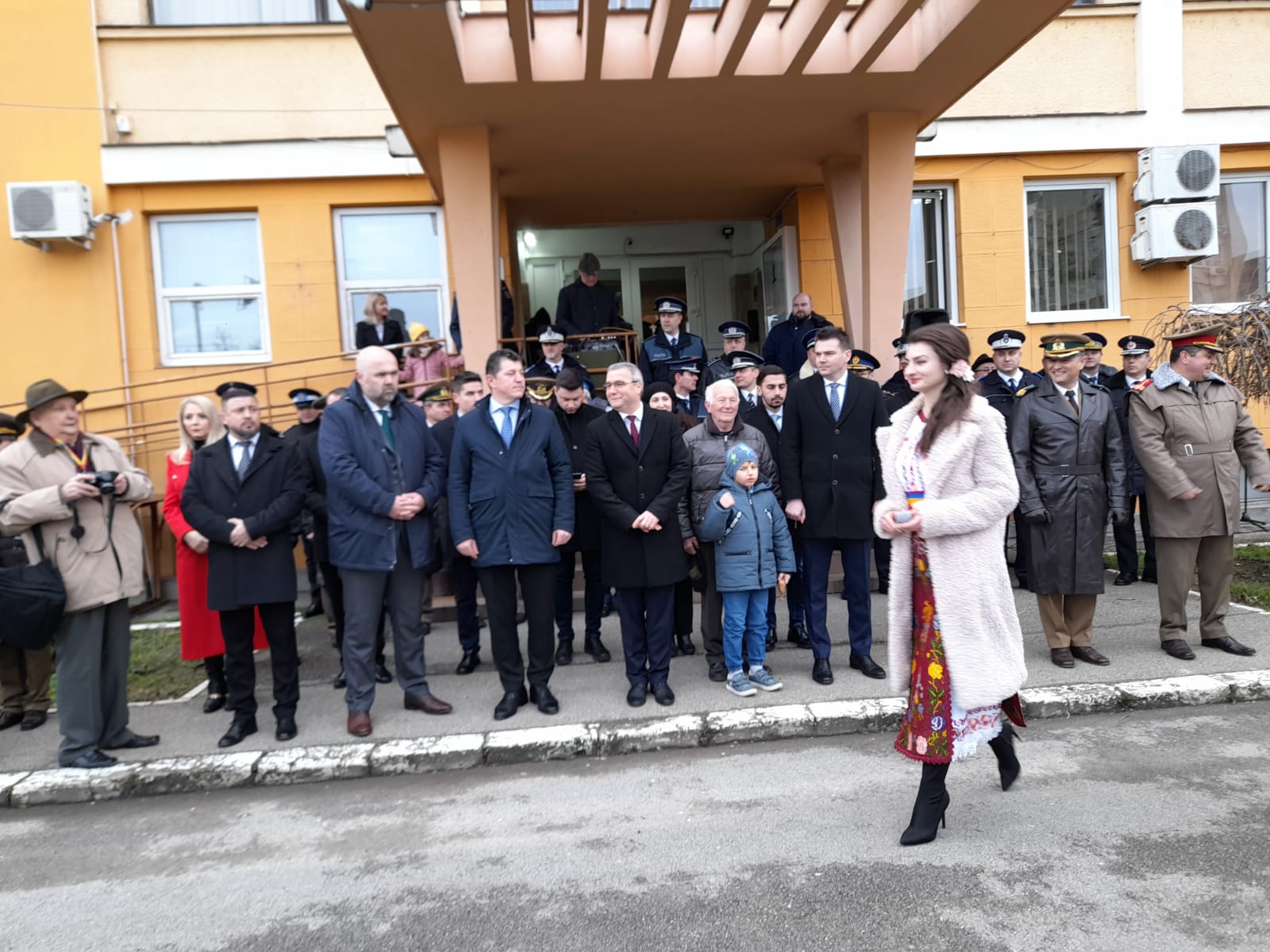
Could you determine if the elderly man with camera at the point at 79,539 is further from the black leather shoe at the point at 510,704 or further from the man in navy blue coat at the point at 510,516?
the black leather shoe at the point at 510,704

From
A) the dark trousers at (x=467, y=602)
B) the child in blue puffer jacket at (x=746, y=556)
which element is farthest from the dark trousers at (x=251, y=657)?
the child in blue puffer jacket at (x=746, y=556)

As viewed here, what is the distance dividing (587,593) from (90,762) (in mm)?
3210

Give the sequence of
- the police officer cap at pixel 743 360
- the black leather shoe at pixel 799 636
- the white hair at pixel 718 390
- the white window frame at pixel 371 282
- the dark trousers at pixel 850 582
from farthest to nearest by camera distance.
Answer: the white window frame at pixel 371 282
the police officer cap at pixel 743 360
the black leather shoe at pixel 799 636
the dark trousers at pixel 850 582
the white hair at pixel 718 390

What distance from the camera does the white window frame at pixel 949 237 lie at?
37.9ft

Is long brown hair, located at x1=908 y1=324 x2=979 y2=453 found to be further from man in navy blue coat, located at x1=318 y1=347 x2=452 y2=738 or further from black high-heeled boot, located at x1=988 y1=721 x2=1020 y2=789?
man in navy blue coat, located at x1=318 y1=347 x2=452 y2=738

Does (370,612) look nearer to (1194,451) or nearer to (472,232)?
(472,232)

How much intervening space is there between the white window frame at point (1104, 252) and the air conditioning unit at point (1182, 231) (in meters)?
0.52

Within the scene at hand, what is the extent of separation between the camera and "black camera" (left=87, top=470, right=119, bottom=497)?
189 inches

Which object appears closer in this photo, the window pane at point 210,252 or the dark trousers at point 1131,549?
the dark trousers at point 1131,549

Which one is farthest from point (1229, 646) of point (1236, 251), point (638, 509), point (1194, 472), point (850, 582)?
point (1236, 251)

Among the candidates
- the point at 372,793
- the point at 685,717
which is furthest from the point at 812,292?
the point at 372,793

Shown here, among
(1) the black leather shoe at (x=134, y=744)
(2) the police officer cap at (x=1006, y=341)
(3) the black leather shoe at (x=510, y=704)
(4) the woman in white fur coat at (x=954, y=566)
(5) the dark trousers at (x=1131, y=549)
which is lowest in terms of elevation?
(1) the black leather shoe at (x=134, y=744)

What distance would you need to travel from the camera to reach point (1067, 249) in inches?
466

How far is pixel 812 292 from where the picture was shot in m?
11.5
